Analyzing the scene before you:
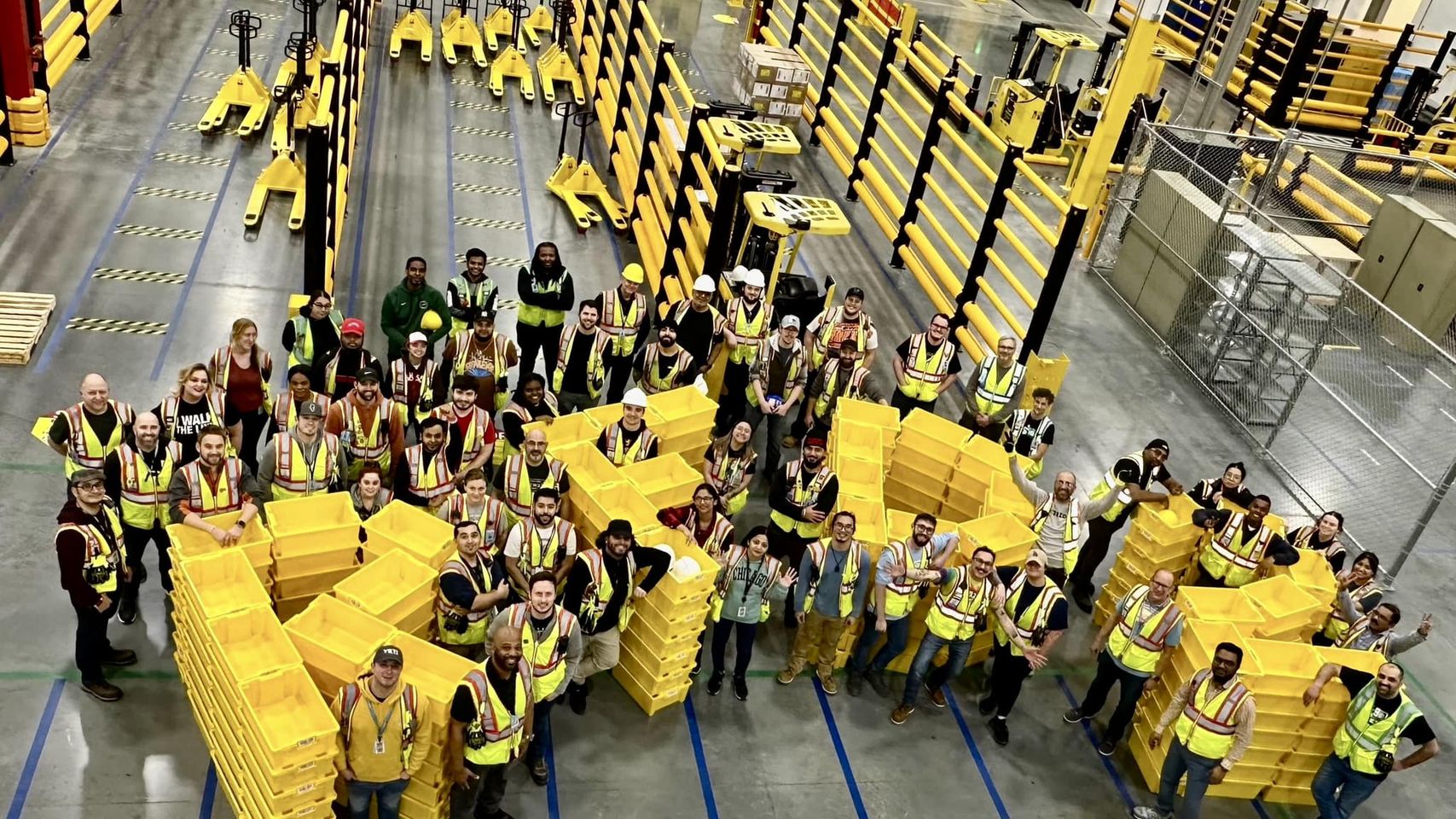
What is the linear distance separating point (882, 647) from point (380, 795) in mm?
3688

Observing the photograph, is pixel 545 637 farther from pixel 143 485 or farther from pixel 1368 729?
pixel 1368 729

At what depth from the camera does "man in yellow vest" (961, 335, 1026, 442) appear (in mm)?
10023

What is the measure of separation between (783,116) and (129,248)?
929 centimetres

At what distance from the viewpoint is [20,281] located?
11.3 m

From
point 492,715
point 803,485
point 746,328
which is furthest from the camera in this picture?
point 746,328

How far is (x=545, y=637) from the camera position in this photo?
6562 mm

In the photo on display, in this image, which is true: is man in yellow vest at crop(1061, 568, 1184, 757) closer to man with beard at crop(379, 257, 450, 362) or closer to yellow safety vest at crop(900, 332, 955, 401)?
yellow safety vest at crop(900, 332, 955, 401)

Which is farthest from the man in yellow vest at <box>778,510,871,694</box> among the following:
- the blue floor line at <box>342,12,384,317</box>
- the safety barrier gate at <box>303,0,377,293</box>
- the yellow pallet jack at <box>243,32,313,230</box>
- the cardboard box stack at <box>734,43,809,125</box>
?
the cardboard box stack at <box>734,43,809,125</box>

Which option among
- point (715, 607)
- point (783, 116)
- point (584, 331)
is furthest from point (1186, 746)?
point (783, 116)

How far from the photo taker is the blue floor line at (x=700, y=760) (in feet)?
24.1

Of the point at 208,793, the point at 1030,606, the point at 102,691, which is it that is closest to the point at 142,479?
the point at 102,691

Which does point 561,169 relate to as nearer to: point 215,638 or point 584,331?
point 584,331

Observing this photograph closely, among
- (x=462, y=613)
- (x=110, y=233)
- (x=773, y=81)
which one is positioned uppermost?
(x=773, y=81)

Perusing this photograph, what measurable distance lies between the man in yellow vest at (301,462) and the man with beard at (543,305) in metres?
2.49
